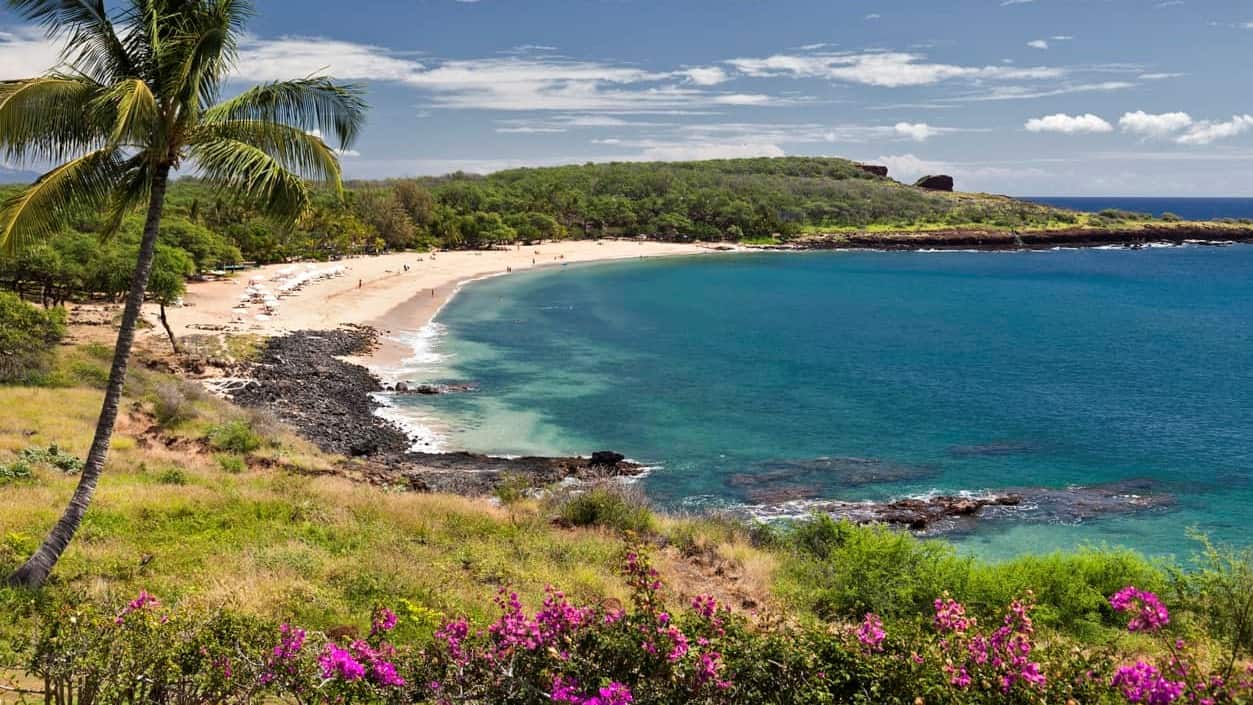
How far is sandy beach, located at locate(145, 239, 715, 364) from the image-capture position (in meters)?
52.1

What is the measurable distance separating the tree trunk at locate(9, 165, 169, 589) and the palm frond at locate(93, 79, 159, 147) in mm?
737

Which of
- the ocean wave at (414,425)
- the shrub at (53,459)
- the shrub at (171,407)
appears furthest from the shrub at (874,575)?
the shrub at (171,407)

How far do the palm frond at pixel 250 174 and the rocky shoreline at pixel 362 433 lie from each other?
14.7 meters

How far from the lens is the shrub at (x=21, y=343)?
29.1 m

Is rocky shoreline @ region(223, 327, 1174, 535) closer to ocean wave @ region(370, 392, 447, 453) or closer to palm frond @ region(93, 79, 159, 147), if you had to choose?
ocean wave @ region(370, 392, 447, 453)

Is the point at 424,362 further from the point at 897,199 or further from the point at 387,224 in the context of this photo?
the point at 897,199

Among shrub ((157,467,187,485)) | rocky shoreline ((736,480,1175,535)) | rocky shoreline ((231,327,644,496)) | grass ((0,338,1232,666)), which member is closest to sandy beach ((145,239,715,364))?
rocky shoreline ((231,327,644,496))

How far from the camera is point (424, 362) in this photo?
4800 cm

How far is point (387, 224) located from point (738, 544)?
105 metres

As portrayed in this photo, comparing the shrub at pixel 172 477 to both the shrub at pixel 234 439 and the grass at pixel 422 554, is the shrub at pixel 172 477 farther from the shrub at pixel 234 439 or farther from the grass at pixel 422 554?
the shrub at pixel 234 439

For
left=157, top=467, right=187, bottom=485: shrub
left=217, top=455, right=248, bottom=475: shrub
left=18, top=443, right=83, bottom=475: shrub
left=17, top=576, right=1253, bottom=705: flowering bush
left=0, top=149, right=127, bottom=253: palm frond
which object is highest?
left=0, top=149, right=127, bottom=253: palm frond

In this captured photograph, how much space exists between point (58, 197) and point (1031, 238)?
529 feet

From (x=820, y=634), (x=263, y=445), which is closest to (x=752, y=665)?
(x=820, y=634)

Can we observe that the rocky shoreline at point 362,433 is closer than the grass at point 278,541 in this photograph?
No
